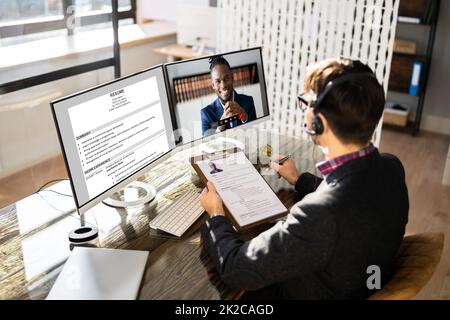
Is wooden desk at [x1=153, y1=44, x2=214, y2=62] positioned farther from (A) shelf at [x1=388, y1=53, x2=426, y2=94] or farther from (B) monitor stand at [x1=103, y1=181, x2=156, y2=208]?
(B) monitor stand at [x1=103, y1=181, x2=156, y2=208]

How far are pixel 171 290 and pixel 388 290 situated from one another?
22.6 inches

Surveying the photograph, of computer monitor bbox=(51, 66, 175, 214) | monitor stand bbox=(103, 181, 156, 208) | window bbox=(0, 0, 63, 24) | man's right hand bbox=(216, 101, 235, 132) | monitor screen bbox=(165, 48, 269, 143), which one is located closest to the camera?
computer monitor bbox=(51, 66, 175, 214)

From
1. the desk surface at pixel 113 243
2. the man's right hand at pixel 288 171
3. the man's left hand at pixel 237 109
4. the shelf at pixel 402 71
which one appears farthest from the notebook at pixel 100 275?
the shelf at pixel 402 71

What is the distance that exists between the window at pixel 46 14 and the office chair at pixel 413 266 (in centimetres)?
290

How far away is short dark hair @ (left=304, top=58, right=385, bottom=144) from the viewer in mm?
1260

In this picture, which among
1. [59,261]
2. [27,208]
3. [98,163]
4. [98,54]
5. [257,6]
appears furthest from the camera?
[98,54]

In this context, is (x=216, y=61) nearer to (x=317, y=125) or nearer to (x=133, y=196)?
(x=133, y=196)

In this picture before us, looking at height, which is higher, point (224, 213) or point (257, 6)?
point (257, 6)

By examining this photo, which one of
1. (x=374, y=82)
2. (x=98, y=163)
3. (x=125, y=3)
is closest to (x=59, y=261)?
(x=98, y=163)

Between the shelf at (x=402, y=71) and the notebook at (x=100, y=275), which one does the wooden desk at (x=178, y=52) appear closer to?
the shelf at (x=402, y=71)

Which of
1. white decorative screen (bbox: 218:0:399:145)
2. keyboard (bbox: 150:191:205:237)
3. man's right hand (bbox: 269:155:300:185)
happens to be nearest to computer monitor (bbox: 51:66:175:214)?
keyboard (bbox: 150:191:205:237)

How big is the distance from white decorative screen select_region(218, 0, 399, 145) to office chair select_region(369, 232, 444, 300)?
6.17ft

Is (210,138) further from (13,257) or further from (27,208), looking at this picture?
(13,257)

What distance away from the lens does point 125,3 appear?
5117mm
